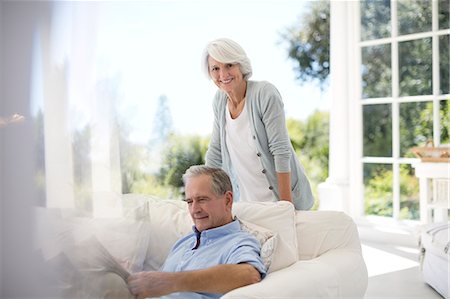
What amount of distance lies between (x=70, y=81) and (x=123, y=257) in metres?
0.46

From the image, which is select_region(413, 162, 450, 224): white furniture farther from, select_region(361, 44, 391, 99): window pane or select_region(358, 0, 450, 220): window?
select_region(361, 44, 391, 99): window pane

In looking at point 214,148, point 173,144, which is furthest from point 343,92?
point 214,148

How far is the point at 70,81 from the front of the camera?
1053 mm

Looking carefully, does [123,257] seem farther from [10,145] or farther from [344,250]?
[344,250]

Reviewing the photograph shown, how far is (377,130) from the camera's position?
4.89 meters

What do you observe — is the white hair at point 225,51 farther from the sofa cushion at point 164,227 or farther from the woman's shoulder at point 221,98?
the sofa cushion at point 164,227

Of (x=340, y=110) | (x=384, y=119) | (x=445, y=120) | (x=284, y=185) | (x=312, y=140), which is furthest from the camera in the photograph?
(x=312, y=140)

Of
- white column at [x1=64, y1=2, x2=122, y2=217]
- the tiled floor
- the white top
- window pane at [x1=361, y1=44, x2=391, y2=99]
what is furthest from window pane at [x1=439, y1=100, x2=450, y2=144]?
white column at [x1=64, y1=2, x2=122, y2=217]

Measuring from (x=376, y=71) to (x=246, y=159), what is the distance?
2.98 m

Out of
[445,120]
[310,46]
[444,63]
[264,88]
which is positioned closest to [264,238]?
[264,88]

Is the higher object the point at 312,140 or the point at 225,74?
the point at 225,74

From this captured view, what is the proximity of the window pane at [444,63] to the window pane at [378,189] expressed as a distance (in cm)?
82

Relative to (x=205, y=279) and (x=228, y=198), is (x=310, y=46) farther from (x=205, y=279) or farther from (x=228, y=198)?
(x=205, y=279)

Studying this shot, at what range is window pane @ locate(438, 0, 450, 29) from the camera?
4.50 metres
